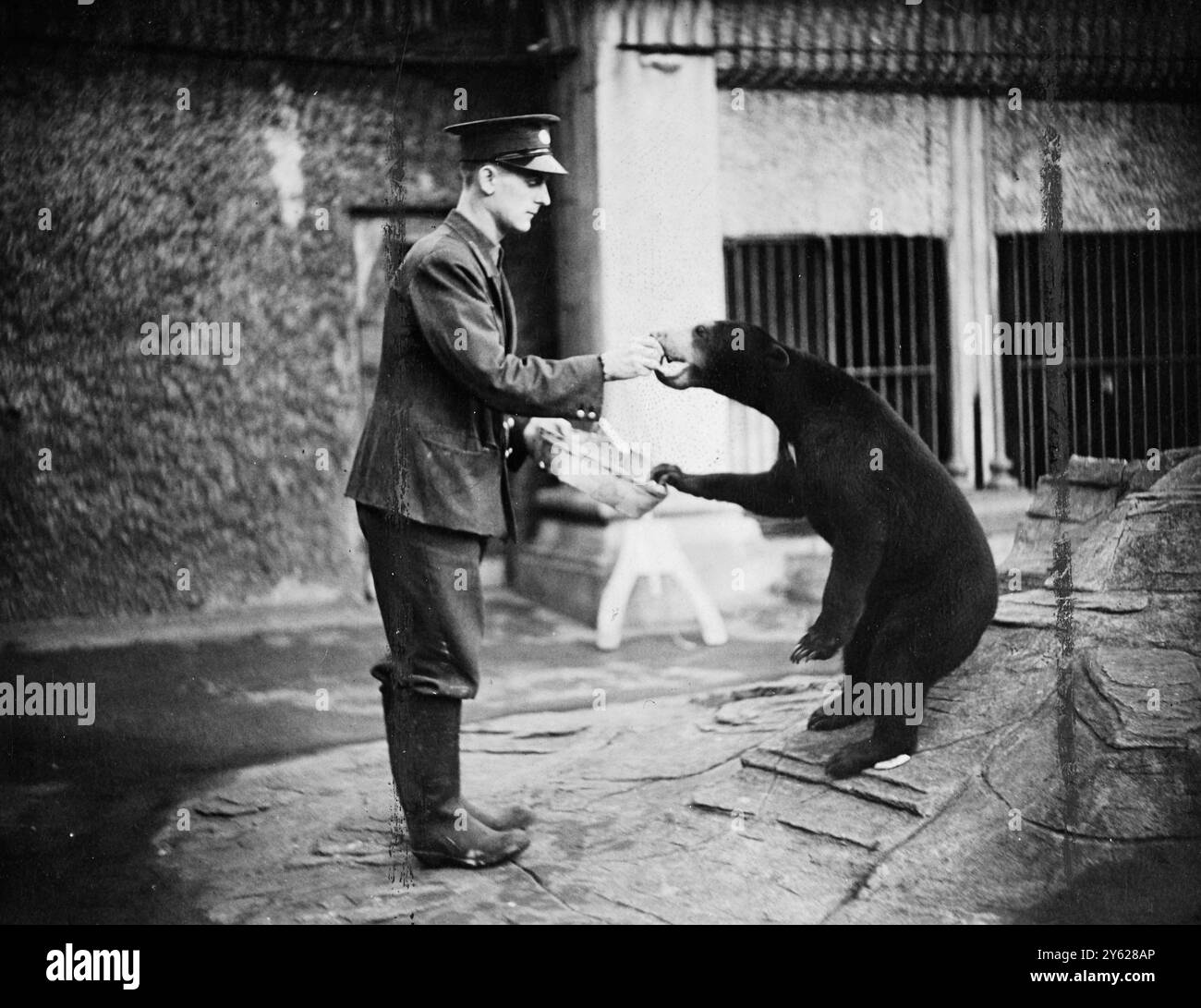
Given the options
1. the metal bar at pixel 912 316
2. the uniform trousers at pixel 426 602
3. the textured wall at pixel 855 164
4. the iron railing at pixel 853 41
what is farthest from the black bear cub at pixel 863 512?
the metal bar at pixel 912 316

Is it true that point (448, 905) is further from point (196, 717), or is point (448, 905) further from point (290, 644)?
point (290, 644)

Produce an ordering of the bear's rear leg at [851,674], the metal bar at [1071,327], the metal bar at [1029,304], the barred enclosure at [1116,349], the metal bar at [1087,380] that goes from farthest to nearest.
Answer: the metal bar at [1029,304] → the metal bar at [1071,327] → the metal bar at [1087,380] → the barred enclosure at [1116,349] → the bear's rear leg at [851,674]

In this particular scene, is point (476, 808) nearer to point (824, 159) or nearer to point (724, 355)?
point (724, 355)

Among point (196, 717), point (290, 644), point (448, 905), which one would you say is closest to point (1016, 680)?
point (448, 905)

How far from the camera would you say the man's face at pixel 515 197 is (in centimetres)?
391

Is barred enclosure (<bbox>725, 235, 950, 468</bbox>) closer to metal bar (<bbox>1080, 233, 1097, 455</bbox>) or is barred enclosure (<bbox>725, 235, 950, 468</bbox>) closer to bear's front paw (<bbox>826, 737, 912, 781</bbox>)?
metal bar (<bbox>1080, 233, 1097, 455</bbox>)

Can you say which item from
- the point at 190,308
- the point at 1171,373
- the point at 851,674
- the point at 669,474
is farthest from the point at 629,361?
the point at 190,308

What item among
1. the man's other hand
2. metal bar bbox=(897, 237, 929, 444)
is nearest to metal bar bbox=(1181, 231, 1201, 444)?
metal bar bbox=(897, 237, 929, 444)

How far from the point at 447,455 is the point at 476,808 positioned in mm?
1138

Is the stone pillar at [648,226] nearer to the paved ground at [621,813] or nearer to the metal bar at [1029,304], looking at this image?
the paved ground at [621,813]

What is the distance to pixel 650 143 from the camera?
6.52m

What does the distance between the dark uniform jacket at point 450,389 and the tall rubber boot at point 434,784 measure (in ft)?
1.75

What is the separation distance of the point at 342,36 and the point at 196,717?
386 cm

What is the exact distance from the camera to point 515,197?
3924 millimetres
